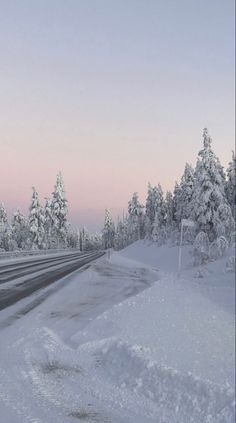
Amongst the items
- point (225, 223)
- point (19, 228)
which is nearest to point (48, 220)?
point (19, 228)

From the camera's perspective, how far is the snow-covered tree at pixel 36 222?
72125 millimetres

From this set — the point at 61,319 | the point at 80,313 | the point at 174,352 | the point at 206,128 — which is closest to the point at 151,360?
the point at 174,352

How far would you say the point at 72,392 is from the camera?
545 centimetres

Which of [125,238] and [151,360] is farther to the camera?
[125,238]

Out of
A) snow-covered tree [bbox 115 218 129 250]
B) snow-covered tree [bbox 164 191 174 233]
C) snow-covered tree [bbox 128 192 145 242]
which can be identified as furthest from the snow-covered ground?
snow-covered tree [bbox 115 218 129 250]

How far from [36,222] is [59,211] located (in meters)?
11.4

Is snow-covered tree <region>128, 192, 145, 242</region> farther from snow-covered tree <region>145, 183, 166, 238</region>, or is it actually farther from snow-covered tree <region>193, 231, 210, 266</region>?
snow-covered tree <region>193, 231, 210, 266</region>

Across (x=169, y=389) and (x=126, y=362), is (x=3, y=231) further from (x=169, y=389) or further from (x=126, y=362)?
(x=169, y=389)

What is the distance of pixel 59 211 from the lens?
83.3 metres

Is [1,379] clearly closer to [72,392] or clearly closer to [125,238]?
[72,392]

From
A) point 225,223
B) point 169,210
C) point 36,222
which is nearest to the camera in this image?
point 225,223

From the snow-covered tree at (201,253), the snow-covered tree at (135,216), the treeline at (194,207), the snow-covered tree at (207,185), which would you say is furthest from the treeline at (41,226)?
the snow-covered tree at (201,253)

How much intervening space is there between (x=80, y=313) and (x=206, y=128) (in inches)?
953

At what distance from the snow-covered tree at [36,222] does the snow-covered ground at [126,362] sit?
62.0m
